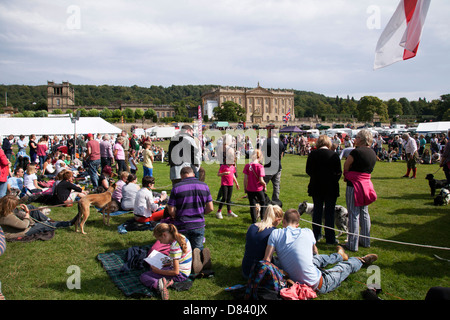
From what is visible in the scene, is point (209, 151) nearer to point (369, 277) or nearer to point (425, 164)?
point (425, 164)

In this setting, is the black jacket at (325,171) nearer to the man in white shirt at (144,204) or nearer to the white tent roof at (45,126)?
the man in white shirt at (144,204)

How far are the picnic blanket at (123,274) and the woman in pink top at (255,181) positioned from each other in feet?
7.64

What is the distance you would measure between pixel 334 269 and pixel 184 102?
14216cm

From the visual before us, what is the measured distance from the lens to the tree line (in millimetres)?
87875

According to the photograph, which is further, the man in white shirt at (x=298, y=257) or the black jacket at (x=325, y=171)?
the black jacket at (x=325, y=171)

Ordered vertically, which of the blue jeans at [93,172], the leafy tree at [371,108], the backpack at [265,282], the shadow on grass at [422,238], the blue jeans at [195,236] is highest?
the leafy tree at [371,108]

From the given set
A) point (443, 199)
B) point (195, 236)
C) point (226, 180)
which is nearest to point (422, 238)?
point (443, 199)

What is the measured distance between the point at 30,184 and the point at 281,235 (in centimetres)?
837

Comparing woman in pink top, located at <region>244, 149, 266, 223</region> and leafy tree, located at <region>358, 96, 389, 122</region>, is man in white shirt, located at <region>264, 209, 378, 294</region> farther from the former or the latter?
leafy tree, located at <region>358, 96, 389, 122</region>

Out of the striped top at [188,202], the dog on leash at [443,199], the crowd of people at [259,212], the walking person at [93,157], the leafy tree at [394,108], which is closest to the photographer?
the crowd of people at [259,212]

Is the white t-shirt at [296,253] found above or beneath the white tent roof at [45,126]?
beneath

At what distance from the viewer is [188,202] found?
3975mm

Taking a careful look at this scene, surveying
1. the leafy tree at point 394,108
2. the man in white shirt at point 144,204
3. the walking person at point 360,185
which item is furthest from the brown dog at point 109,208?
the leafy tree at point 394,108

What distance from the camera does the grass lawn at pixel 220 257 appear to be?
3.54 metres
